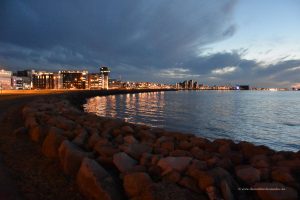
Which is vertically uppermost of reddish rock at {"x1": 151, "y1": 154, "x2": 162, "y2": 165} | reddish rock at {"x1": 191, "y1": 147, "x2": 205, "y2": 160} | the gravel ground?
reddish rock at {"x1": 151, "y1": 154, "x2": 162, "y2": 165}

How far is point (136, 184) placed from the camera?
5.51 metres

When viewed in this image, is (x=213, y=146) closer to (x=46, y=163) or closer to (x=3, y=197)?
(x=46, y=163)

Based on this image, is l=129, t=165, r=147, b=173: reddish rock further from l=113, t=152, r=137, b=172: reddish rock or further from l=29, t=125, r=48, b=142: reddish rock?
l=29, t=125, r=48, b=142: reddish rock

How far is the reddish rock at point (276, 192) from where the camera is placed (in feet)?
17.5

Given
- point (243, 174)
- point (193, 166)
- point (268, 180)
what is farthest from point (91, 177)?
point (268, 180)

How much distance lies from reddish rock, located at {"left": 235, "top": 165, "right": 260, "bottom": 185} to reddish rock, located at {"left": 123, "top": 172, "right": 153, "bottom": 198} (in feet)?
7.19

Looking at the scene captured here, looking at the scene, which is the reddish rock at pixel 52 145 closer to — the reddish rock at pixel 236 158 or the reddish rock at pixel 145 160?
the reddish rock at pixel 145 160

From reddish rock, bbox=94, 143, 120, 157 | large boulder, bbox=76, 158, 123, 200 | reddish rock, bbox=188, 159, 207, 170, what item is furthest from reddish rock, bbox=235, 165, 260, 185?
reddish rock, bbox=94, 143, 120, 157

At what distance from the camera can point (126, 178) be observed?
5.73 metres

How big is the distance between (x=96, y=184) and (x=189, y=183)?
6.19 feet

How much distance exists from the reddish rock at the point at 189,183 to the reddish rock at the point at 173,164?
17.7 inches

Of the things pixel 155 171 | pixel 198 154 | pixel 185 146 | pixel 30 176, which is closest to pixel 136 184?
pixel 155 171

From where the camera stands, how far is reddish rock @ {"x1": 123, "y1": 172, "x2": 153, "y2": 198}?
17.7 ft

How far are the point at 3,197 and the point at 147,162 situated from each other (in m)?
3.21
